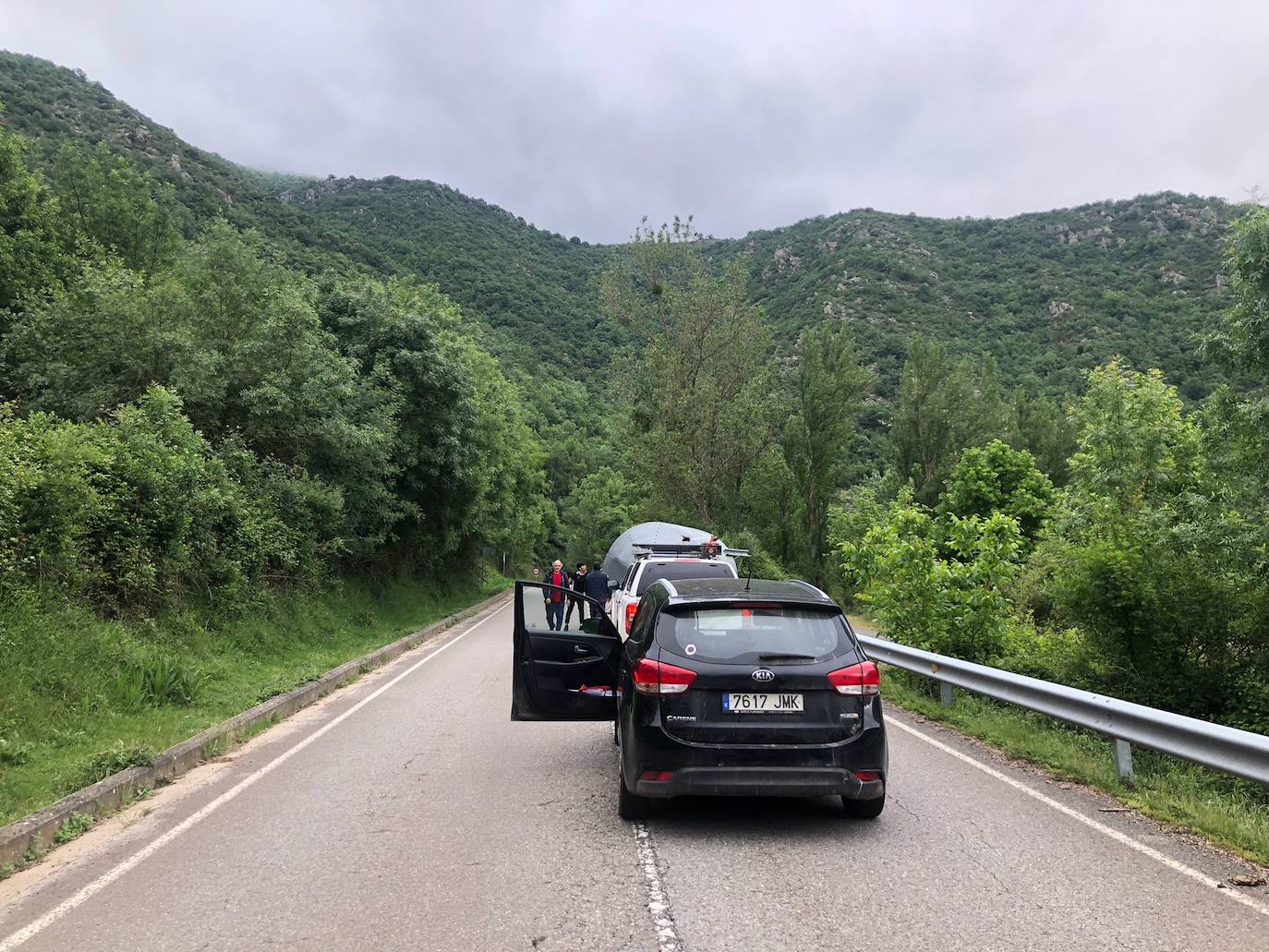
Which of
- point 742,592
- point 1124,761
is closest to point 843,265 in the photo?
point 1124,761

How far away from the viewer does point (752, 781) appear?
518 centimetres

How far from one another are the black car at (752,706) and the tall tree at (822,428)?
2605cm

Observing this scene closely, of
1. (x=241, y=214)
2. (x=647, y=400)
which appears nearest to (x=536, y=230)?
(x=241, y=214)

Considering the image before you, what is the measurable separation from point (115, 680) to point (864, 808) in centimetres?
774

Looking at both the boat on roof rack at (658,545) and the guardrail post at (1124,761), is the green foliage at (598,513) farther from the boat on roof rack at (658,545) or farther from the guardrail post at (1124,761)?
the guardrail post at (1124,761)

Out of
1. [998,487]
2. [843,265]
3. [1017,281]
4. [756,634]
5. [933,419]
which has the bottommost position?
[756,634]

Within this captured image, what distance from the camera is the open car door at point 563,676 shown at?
23.5 ft

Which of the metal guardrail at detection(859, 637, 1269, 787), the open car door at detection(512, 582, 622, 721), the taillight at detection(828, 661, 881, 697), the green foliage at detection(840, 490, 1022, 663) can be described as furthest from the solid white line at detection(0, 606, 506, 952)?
the green foliage at detection(840, 490, 1022, 663)

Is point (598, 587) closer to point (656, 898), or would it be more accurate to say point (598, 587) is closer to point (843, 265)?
point (656, 898)

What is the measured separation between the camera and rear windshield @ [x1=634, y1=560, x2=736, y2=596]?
12.4 metres

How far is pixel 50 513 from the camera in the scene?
31.3ft

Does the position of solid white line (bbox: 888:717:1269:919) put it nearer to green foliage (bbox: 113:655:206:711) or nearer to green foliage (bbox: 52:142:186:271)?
green foliage (bbox: 113:655:206:711)

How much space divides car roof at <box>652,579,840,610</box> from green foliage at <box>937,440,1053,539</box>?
2797 cm

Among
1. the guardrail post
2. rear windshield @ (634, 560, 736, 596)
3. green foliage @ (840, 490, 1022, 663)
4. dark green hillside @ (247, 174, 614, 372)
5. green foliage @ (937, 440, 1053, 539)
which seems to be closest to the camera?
the guardrail post
